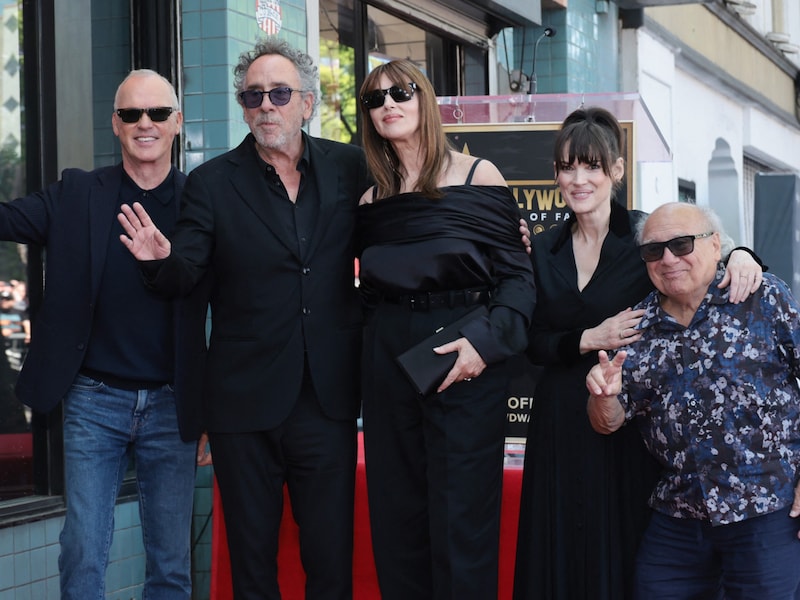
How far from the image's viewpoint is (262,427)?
3273mm

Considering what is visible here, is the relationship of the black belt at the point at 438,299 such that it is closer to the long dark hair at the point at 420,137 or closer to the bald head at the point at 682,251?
the long dark hair at the point at 420,137

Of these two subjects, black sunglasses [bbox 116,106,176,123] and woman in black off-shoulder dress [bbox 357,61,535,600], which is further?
black sunglasses [bbox 116,106,176,123]

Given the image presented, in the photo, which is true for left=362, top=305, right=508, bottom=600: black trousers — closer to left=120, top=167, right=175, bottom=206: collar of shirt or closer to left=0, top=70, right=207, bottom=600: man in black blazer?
left=0, top=70, right=207, bottom=600: man in black blazer

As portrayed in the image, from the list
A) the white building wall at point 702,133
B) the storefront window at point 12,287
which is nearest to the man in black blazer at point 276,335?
the storefront window at point 12,287

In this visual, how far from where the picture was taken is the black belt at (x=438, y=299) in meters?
3.16

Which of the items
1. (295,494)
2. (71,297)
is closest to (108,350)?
(71,297)

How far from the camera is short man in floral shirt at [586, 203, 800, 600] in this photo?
301 centimetres

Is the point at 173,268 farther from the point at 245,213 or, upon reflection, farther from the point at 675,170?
the point at 675,170

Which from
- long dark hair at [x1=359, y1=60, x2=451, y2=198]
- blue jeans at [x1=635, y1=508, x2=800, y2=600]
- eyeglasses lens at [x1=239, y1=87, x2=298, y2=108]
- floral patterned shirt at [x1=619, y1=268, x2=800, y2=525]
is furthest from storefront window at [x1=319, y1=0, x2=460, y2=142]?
blue jeans at [x1=635, y1=508, x2=800, y2=600]

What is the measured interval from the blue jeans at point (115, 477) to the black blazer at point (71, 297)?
0.24ft

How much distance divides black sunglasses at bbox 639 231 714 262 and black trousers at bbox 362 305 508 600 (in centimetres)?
52

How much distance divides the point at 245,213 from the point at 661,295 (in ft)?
4.13

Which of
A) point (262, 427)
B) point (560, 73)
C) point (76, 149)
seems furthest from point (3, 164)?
point (560, 73)

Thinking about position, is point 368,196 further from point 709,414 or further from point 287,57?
point 709,414
